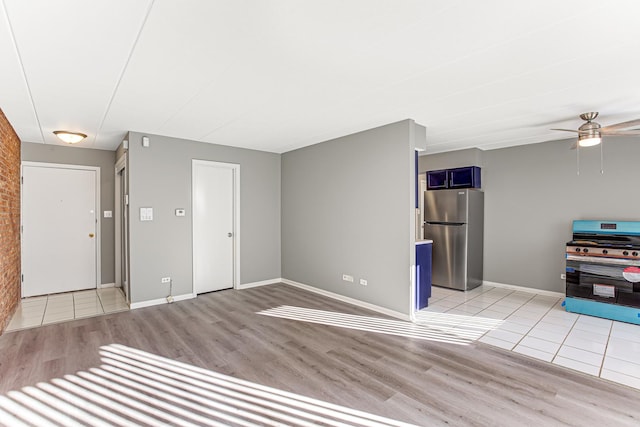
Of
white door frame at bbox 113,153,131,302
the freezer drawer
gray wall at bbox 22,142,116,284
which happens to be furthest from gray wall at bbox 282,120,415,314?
gray wall at bbox 22,142,116,284

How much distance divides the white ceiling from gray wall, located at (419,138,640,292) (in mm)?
1039

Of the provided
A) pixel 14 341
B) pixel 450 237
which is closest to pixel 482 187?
pixel 450 237

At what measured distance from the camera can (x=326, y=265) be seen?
5090 mm

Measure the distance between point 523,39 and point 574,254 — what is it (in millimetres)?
3547

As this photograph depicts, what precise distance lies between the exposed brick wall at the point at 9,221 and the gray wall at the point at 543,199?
6.56 metres

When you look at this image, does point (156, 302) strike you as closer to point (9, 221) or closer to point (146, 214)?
point (146, 214)

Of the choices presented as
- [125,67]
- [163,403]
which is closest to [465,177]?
[125,67]

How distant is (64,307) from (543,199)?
7417mm

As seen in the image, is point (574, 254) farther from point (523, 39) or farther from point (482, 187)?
point (523, 39)

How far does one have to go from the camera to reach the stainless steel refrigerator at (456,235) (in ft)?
17.6

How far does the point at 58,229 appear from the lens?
513cm

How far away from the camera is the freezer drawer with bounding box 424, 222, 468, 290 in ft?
17.6

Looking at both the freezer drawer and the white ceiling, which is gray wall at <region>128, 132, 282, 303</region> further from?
the freezer drawer

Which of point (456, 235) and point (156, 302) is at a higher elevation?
point (456, 235)
